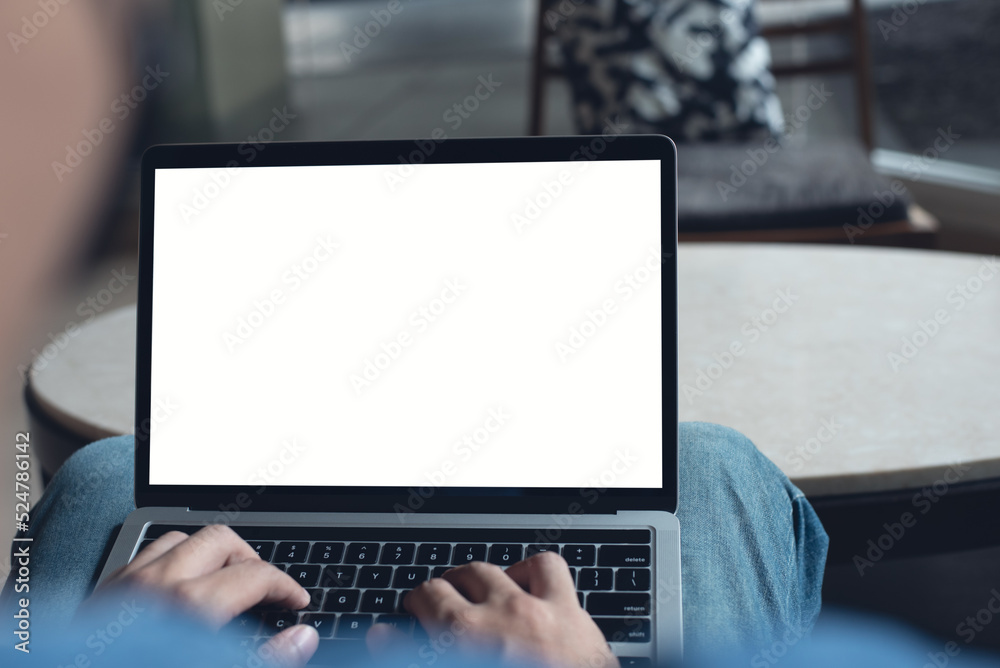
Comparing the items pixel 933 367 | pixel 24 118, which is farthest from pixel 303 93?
pixel 933 367

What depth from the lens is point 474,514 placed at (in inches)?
24.4

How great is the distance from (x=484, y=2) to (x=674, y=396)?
13.6 feet

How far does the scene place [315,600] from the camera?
55 cm

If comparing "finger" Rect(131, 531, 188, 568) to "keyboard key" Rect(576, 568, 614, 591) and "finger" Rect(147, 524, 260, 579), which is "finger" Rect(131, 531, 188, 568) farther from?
"keyboard key" Rect(576, 568, 614, 591)

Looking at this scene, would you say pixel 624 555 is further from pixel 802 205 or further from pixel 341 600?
pixel 802 205

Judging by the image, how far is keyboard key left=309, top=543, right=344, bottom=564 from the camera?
582 millimetres

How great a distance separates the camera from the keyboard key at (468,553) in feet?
1.90

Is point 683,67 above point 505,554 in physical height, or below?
below

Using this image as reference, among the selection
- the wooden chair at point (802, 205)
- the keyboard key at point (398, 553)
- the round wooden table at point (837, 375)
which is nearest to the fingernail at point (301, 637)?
the keyboard key at point (398, 553)

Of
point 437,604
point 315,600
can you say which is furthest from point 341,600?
point 437,604

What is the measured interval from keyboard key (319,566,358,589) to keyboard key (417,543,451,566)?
0.04 meters

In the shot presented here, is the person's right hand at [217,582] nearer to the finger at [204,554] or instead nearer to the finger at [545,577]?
the finger at [204,554]

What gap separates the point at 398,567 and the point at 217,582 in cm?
13

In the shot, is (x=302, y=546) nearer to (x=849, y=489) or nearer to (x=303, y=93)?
(x=849, y=489)
